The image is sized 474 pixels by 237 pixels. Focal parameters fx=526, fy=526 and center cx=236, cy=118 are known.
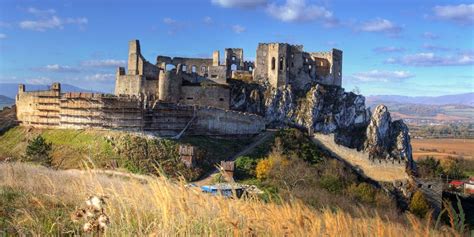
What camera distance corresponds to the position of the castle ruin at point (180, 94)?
32250 mm

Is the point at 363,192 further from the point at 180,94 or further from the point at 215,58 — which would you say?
the point at 215,58

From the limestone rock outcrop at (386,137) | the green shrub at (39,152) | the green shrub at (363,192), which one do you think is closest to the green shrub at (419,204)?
the green shrub at (363,192)

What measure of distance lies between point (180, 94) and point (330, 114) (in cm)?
1424

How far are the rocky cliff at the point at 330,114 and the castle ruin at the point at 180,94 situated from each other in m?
1.41

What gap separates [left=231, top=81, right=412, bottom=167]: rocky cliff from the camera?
4483cm

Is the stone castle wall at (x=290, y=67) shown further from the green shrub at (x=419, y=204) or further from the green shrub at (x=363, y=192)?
the green shrub at (x=363, y=192)

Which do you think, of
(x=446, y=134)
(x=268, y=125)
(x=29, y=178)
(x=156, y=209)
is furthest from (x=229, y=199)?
(x=446, y=134)

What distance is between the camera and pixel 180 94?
132 feet

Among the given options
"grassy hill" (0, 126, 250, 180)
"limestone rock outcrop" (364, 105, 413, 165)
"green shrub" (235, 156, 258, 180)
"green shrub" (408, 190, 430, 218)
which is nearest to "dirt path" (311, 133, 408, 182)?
"green shrub" (408, 190, 430, 218)

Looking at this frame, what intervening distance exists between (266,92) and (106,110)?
57.8ft

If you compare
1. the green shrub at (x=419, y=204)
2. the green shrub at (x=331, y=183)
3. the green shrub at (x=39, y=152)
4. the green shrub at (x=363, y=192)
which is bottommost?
the green shrub at (x=419, y=204)

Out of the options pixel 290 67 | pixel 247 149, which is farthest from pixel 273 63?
pixel 247 149

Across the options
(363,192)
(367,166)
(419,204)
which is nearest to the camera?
(363,192)

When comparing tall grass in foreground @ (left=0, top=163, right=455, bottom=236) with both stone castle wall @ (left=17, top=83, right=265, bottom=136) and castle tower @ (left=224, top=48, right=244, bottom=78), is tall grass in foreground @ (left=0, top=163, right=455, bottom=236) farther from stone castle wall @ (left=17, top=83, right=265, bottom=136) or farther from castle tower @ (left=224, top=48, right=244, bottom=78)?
castle tower @ (left=224, top=48, right=244, bottom=78)
